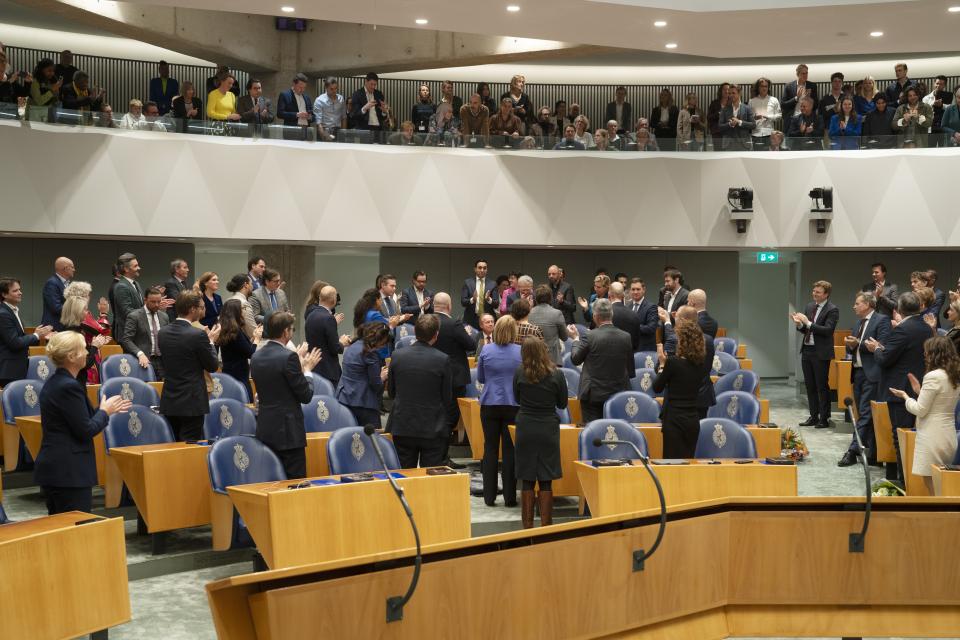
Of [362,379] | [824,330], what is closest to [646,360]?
[824,330]

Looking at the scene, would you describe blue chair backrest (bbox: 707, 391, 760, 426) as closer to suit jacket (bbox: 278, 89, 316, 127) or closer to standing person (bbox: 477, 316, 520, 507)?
standing person (bbox: 477, 316, 520, 507)

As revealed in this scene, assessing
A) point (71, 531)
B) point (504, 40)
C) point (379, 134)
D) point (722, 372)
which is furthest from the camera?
point (504, 40)

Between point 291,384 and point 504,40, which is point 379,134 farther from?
point 291,384

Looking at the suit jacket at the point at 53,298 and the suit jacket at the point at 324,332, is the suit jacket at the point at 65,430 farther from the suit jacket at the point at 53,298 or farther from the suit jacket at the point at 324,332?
the suit jacket at the point at 53,298

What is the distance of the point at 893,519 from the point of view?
16.3 feet

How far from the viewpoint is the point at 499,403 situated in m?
7.70

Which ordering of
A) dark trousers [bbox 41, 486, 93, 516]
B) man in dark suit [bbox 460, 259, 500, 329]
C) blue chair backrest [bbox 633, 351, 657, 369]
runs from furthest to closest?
1. man in dark suit [bbox 460, 259, 500, 329]
2. blue chair backrest [bbox 633, 351, 657, 369]
3. dark trousers [bbox 41, 486, 93, 516]

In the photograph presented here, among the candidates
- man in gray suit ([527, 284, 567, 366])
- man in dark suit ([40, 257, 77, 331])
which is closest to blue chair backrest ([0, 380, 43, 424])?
man in dark suit ([40, 257, 77, 331])

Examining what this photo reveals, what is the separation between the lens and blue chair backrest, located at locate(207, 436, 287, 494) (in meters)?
6.14

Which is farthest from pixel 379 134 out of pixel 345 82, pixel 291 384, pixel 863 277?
pixel 291 384

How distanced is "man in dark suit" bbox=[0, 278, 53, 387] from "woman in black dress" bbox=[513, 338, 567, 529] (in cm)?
409

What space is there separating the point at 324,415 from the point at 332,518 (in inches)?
91.1

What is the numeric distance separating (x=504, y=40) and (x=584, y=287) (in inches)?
179

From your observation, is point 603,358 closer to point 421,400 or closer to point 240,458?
point 421,400
